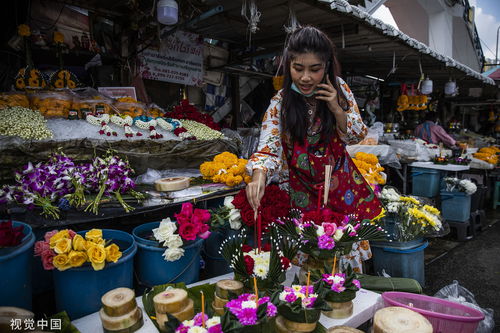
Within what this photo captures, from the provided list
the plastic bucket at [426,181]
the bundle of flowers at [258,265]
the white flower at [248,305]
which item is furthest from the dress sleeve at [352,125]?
the plastic bucket at [426,181]

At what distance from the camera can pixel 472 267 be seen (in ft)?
13.9

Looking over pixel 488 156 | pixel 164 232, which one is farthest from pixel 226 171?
pixel 488 156

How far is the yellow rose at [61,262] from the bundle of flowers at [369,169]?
326 cm

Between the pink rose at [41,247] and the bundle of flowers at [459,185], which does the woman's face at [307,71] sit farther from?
the bundle of flowers at [459,185]

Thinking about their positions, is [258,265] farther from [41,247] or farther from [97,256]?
[41,247]

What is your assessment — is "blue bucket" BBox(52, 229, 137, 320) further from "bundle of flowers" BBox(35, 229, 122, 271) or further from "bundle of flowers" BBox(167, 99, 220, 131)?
"bundle of flowers" BBox(167, 99, 220, 131)

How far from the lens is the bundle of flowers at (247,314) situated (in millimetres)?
1036

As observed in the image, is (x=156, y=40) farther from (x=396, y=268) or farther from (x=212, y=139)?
(x=396, y=268)

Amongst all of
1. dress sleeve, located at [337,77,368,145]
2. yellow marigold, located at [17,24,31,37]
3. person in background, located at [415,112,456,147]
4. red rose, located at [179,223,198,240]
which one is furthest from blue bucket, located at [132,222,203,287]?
person in background, located at [415,112,456,147]

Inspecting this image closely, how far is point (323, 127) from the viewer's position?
1924mm

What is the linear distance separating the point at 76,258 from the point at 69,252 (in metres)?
0.06

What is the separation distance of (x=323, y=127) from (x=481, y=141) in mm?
12306

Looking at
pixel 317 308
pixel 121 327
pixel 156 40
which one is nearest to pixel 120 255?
pixel 121 327

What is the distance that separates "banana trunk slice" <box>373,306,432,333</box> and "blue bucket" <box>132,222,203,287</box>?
4.34ft
